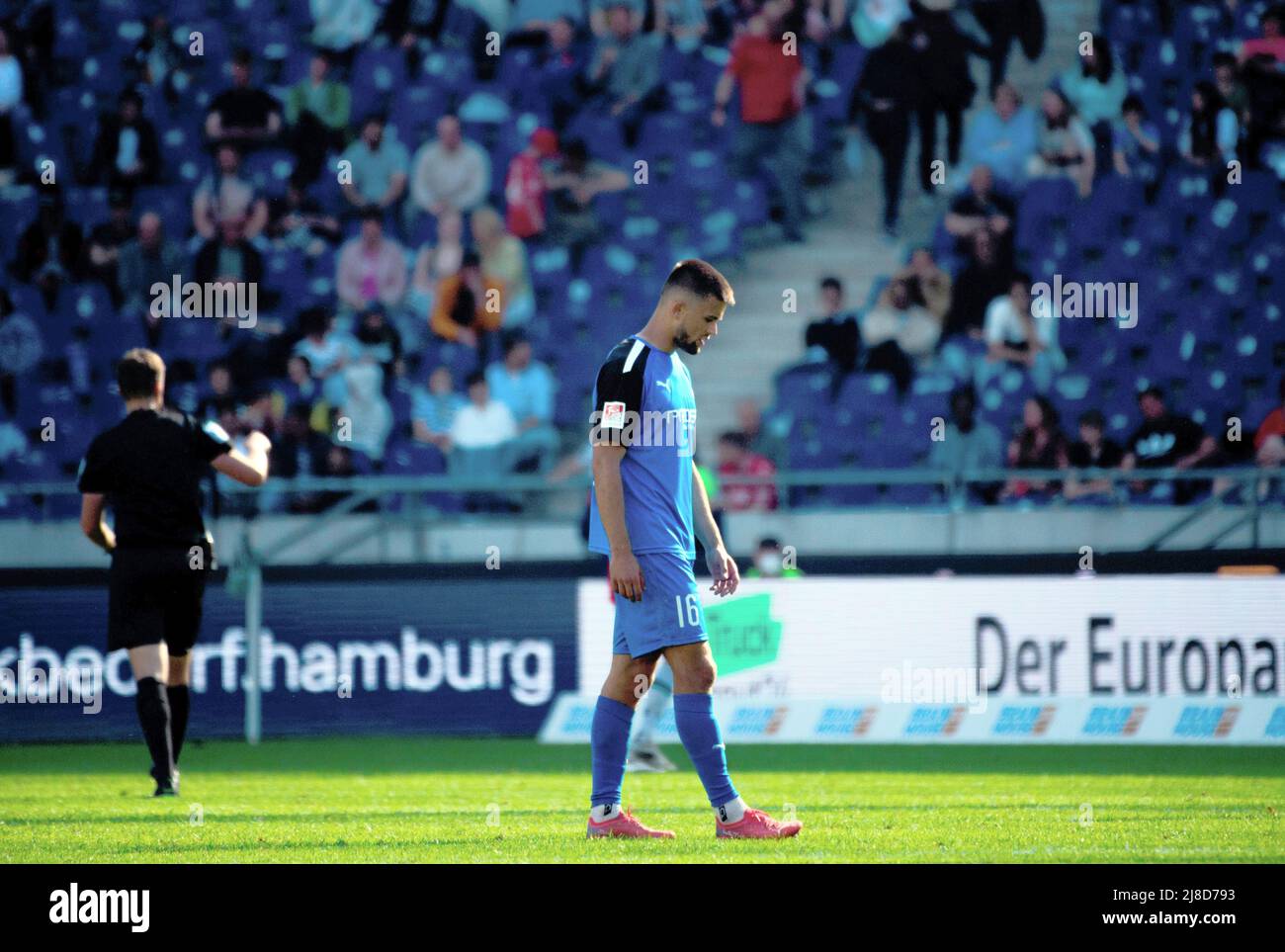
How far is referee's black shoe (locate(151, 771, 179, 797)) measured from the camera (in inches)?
370

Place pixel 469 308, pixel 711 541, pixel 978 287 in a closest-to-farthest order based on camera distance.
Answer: pixel 711 541 → pixel 978 287 → pixel 469 308

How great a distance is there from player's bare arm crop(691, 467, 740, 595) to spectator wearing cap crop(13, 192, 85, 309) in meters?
11.6

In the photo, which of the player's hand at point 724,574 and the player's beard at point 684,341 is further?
the player's hand at point 724,574

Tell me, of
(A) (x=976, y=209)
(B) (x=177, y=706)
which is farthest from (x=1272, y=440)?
(B) (x=177, y=706)

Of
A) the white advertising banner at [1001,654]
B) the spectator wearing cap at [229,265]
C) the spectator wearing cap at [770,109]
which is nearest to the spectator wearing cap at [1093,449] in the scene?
the white advertising banner at [1001,654]

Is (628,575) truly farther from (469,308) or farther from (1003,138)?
(1003,138)

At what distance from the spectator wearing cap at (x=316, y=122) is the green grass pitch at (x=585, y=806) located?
661 cm

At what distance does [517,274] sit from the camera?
56.7 ft

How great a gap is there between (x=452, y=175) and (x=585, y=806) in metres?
10.1

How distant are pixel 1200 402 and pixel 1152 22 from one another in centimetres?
405

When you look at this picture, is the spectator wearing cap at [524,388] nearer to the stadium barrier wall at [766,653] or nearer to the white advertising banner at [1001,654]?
the stadium barrier wall at [766,653]

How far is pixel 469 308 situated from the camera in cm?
1717

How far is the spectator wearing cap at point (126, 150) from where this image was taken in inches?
725

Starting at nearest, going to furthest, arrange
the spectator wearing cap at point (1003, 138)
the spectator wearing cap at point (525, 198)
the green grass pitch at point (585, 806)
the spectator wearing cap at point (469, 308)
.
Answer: the green grass pitch at point (585, 806), the spectator wearing cap at point (469, 308), the spectator wearing cap at point (1003, 138), the spectator wearing cap at point (525, 198)
